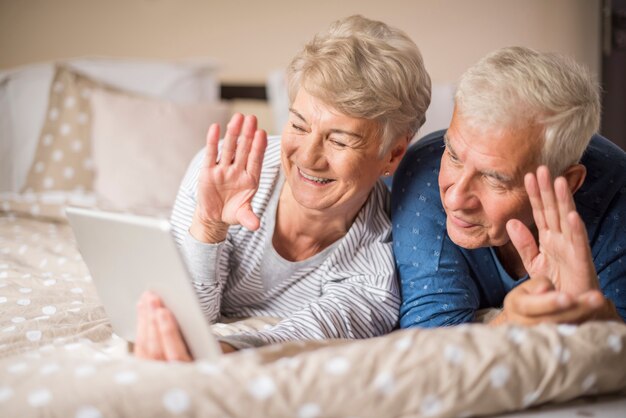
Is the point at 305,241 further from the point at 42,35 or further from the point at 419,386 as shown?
the point at 42,35

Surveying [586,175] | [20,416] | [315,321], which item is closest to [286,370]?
[20,416]

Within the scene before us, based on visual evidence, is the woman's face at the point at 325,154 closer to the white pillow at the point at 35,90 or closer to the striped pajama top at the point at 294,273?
the striped pajama top at the point at 294,273

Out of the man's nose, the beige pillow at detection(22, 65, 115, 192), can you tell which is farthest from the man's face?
→ the beige pillow at detection(22, 65, 115, 192)

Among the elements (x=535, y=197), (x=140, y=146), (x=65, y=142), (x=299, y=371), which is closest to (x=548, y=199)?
(x=535, y=197)

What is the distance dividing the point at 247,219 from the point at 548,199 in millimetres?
553

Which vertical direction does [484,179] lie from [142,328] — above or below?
above

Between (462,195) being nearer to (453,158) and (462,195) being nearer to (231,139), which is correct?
(453,158)

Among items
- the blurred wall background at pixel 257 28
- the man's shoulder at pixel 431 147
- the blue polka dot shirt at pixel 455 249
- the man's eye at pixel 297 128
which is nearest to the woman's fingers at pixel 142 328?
the man's eye at pixel 297 128

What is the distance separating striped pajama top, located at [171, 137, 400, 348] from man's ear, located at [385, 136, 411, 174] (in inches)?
4.5

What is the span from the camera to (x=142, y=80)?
318 centimetres

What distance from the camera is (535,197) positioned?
53.2 inches

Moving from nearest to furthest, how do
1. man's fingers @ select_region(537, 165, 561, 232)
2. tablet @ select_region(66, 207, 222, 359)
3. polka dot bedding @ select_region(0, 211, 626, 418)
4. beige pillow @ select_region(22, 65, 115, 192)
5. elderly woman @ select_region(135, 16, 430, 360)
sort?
1. polka dot bedding @ select_region(0, 211, 626, 418)
2. tablet @ select_region(66, 207, 222, 359)
3. man's fingers @ select_region(537, 165, 561, 232)
4. elderly woman @ select_region(135, 16, 430, 360)
5. beige pillow @ select_region(22, 65, 115, 192)

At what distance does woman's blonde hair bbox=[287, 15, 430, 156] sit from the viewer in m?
1.52

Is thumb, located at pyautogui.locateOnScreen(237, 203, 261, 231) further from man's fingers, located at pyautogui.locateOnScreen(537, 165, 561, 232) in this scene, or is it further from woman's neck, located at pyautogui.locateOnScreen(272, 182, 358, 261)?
man's fingers, located at pyautogui.locateOnScreen(537, 165, 561, 232)
